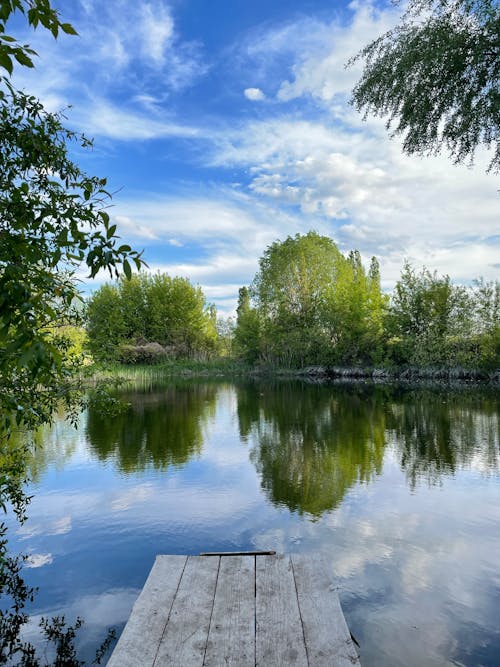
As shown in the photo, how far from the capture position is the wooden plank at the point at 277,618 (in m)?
3.03

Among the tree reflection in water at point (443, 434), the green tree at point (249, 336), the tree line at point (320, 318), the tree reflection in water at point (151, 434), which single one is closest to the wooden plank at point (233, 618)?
the tree reflection in water at point (151, 434)

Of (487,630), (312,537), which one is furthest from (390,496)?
(487,630)

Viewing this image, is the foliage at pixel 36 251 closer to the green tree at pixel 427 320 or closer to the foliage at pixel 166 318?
the green tree at pixel 427 320

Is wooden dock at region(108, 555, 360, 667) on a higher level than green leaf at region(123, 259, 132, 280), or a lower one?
lower

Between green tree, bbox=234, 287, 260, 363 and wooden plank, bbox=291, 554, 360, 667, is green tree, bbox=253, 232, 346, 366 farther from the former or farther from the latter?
wooden plank, bbox=291, 554, 360, 667

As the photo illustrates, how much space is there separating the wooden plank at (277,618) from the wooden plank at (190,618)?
1.21 ft

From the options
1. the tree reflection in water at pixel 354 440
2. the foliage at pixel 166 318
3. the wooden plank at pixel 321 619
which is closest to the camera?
the wooden plank at pixel 321 619

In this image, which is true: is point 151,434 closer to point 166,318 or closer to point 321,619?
point 321,619

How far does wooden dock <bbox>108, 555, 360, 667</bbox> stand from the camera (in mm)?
3029

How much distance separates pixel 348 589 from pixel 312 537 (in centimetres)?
155

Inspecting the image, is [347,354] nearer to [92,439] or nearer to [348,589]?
[92,439]

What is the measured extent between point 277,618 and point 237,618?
283mm

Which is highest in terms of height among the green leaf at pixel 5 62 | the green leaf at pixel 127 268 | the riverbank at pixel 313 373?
the green leaf at pixel 5 62

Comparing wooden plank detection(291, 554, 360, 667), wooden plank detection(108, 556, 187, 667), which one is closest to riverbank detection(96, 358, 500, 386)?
wooden plank detection(108, 556, 187, 667)
